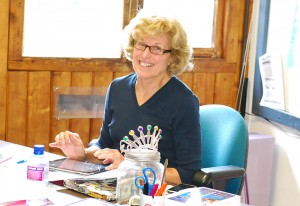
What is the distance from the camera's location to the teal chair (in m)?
2.16

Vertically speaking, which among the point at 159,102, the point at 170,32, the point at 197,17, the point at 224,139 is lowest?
the point at 224,139

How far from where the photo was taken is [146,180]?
1.58 metres

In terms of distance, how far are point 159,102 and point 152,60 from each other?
18cm

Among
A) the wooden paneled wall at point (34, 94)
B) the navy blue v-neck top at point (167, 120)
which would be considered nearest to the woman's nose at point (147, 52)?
the navy blue v-neck top at point (167, 120)

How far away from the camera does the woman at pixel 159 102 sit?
217cm

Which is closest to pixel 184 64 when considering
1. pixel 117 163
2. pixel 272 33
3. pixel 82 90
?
pixel 117 163

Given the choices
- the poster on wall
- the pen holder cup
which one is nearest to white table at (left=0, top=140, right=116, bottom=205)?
the pen holder cup

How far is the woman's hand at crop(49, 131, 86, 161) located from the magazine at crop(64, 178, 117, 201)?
1.07 ft

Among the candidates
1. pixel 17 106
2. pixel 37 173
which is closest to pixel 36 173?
pixel 37 173

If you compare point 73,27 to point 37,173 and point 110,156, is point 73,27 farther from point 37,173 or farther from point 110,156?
point 37,173

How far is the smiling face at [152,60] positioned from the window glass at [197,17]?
124cm

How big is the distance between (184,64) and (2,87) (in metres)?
1.11

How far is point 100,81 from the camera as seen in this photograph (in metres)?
3.24

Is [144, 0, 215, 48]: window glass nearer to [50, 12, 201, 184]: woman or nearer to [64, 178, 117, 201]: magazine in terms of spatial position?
[50, 12, 201, 184]: woman
